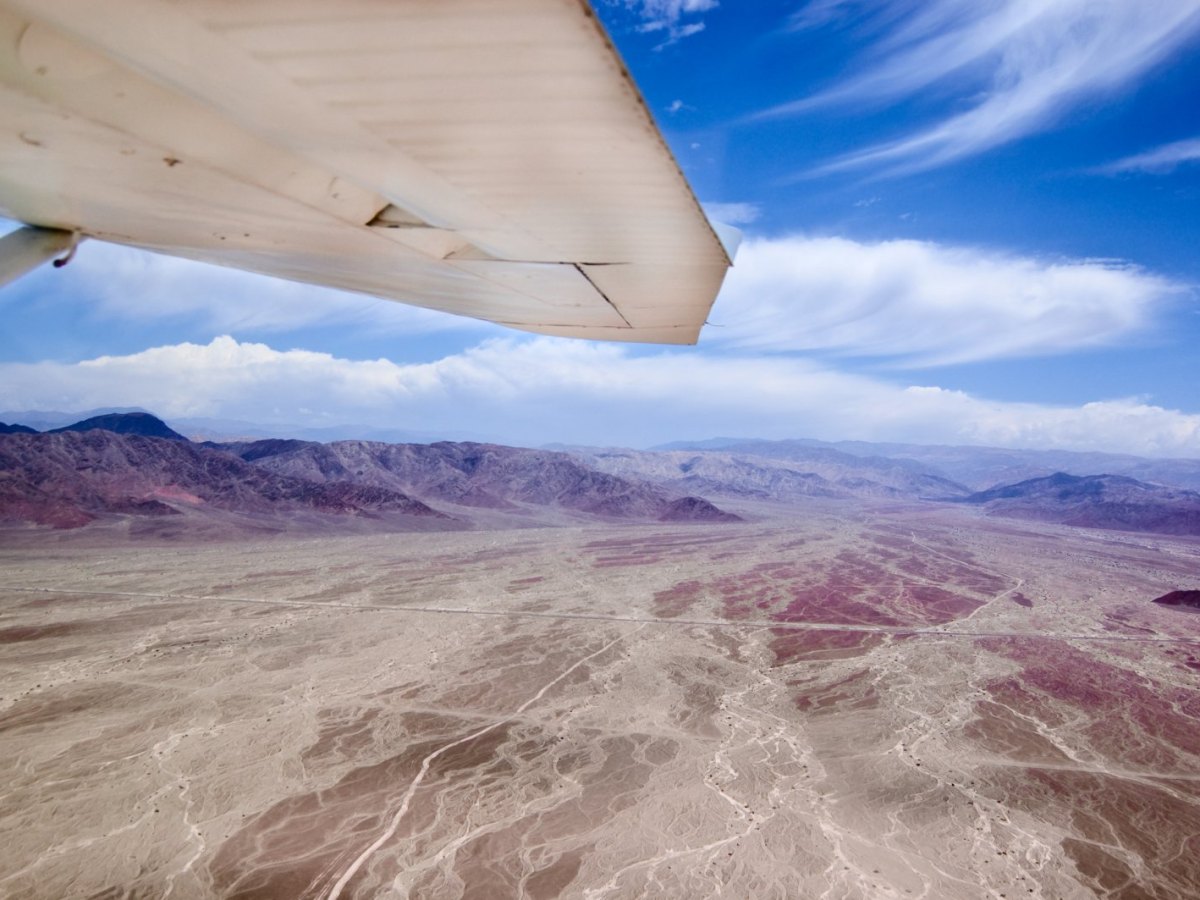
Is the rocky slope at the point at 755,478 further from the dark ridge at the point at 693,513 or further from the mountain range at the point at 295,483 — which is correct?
the mountain range at the point at 295,483

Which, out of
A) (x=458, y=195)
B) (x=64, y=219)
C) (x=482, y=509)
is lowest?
(x=482, y=509)

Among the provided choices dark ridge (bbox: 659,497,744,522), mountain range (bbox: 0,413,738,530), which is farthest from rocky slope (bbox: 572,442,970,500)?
mountain range (bbox: 0,413,738,530)

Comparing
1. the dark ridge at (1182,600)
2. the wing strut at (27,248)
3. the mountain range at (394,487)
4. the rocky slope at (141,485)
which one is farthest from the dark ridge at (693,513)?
the wing strut at (27,248)

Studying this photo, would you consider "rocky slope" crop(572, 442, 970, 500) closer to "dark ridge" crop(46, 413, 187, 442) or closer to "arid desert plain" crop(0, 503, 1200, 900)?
"dark ridge" crop(46, 413, 187, 442)

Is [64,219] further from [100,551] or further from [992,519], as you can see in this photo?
[992,519]

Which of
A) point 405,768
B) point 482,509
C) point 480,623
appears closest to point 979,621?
point 480,623

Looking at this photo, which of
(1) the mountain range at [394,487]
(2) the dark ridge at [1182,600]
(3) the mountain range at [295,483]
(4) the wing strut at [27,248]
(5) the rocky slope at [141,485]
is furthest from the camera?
(1) the mountain range at [394,487]
